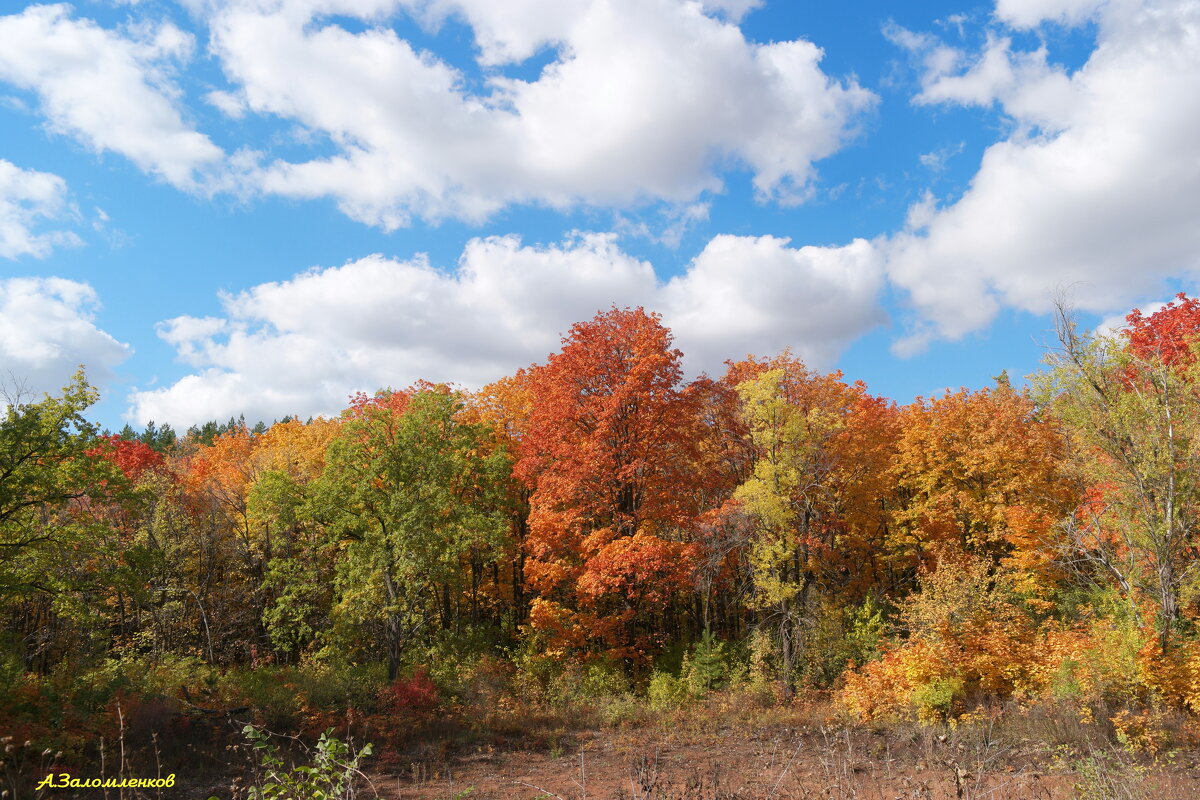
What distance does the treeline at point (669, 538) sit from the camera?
17438 millimetres

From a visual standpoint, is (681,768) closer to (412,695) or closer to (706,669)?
(706,669)

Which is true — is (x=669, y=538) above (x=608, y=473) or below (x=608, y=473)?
below

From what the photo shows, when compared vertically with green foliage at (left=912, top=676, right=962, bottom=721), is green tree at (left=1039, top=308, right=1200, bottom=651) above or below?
above

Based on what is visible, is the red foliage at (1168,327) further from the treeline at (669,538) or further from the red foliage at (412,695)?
the red foliage at (412,695)

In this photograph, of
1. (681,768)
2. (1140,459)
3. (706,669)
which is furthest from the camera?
(706,669)

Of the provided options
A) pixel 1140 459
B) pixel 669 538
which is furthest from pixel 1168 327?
pixel 669 538

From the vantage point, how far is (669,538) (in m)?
24.2

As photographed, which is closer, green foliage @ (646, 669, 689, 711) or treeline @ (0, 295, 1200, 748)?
treeline @ (0, 295, 1200, 748)

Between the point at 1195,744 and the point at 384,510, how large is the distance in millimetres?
22839

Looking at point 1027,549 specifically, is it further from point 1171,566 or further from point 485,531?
point 485,531

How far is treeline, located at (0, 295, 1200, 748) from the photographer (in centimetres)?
1744

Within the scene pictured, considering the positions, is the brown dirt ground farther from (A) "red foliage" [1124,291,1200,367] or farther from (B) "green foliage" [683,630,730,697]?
(A) "red foliage" [1124,291,1200,367]
